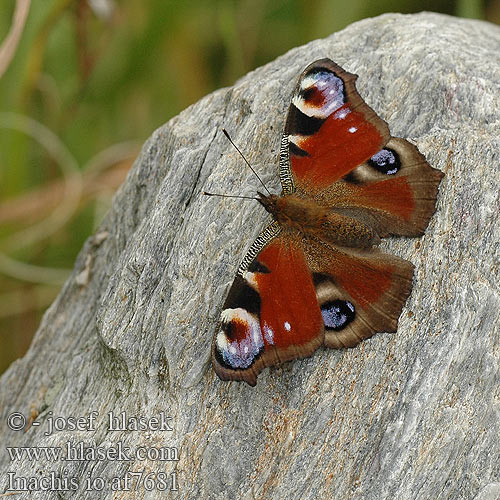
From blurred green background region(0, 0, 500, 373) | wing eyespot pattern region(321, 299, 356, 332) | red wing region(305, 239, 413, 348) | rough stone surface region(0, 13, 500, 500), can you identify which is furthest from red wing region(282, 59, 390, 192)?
blurred green background region(0, 0, 500, 373)

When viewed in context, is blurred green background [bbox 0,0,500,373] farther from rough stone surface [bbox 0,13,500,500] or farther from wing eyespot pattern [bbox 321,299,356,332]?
wing eyespot pattern [bbox 321,299,356,332]

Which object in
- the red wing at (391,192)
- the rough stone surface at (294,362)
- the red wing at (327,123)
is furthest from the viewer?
the red wing at (327,123)

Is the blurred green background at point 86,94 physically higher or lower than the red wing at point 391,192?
lower

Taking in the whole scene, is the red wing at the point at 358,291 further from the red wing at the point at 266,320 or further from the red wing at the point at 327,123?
the red wing at the point at 327,123

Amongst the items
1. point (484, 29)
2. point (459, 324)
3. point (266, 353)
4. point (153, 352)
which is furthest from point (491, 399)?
point (484, 29)

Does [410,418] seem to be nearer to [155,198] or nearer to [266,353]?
[266,353]

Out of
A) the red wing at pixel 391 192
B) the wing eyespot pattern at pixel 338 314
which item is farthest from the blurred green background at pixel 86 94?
the wing eyespot pattern at pixel 338 314

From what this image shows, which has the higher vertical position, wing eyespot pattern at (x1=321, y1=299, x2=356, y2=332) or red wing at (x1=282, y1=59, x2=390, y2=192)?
red wing at (x1=282, y1=59, x2=390, y2=192)
